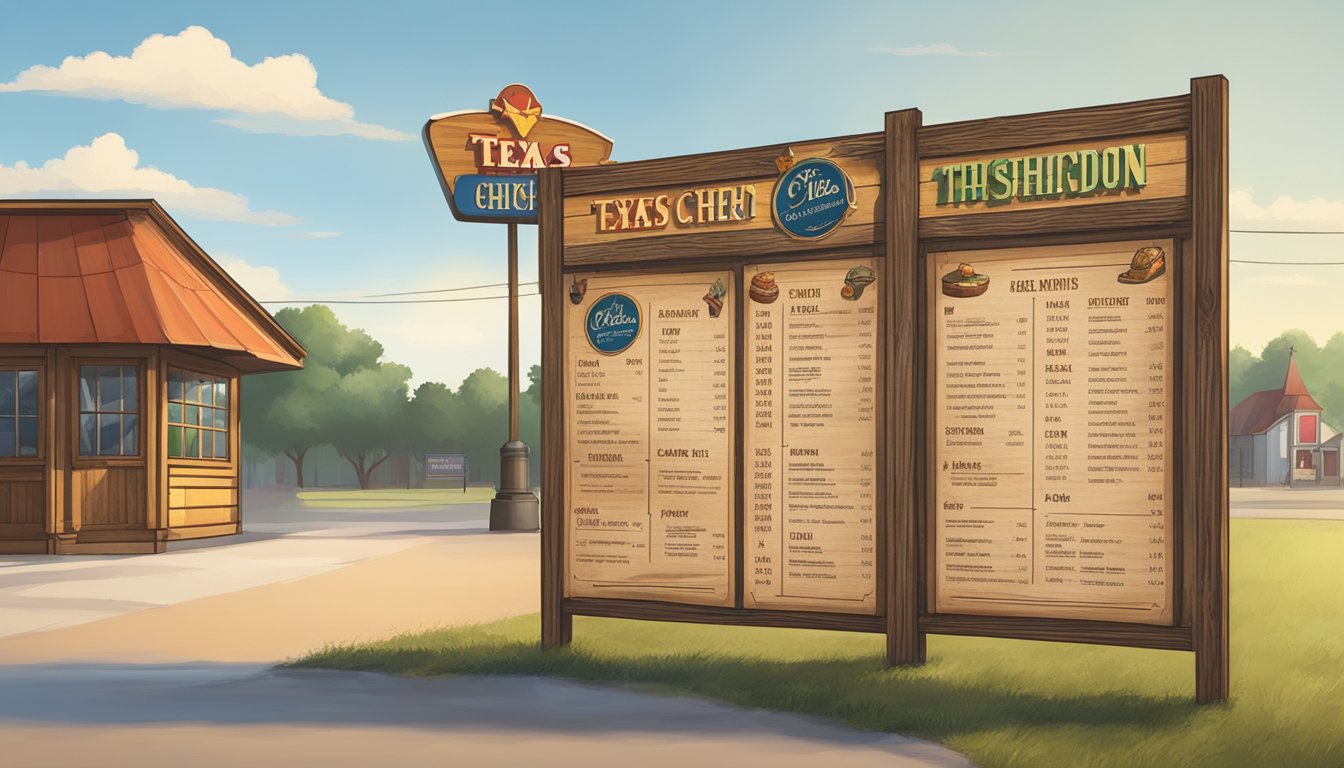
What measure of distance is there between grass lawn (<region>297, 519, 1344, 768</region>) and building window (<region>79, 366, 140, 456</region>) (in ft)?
35.1

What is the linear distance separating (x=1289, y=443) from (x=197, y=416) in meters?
83.3

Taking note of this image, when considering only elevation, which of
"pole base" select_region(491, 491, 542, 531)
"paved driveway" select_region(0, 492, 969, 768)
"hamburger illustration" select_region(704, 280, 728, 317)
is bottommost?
"pole base" select_region(491, 491, 542, 531)

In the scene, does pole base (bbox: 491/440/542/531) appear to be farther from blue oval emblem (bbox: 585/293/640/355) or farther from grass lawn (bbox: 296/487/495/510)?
grass lawn (bbox: 296/487/495/510)

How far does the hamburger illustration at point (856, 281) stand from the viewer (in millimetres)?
8273

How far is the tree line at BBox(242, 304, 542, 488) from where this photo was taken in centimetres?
8569

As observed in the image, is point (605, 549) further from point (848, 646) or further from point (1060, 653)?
point (1060, 653)

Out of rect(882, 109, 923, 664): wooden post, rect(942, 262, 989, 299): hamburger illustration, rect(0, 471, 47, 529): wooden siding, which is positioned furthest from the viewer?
rect(0, 471, 47, 529): wooden siding

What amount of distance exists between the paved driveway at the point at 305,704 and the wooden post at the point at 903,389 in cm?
122

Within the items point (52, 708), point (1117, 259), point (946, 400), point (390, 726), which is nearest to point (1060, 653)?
point (946, 400)

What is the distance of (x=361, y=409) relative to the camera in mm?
89562

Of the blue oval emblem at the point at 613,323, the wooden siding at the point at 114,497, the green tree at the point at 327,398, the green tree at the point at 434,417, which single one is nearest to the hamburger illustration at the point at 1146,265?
the blue oval emblem at the point at 613,323

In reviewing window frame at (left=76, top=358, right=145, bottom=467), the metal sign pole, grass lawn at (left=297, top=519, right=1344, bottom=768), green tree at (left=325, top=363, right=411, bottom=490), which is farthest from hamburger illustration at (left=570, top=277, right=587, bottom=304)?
green tree at (left=325, top=363, right=411, bottom=490)

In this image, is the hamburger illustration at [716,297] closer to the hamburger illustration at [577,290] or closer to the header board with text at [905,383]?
the header board with text at [905,383]

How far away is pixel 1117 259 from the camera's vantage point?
764cm
